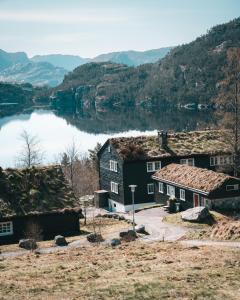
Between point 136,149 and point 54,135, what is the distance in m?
125

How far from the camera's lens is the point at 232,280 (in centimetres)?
2381

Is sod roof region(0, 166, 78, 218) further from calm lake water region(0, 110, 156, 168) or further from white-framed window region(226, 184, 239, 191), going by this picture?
calm lake water region(0, 110, 156, 168)

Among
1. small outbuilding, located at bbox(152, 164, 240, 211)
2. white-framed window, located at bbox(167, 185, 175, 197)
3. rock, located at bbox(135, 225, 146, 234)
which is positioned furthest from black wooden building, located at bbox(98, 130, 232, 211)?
rock, located at bbox(135, 225, 146, 234)

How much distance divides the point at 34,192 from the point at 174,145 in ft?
79.2

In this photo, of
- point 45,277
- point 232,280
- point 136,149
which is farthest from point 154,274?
point 136,149

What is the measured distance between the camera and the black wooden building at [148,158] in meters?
64.7

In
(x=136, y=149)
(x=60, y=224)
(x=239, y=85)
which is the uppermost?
(x=239, y=85)

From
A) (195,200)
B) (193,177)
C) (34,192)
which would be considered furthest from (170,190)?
(34,192)

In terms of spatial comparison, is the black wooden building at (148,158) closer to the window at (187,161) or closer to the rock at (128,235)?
the window at (187,161)

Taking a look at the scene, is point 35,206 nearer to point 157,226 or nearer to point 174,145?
point 157,226

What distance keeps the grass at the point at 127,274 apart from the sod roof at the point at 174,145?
101ft

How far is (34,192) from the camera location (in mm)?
49781

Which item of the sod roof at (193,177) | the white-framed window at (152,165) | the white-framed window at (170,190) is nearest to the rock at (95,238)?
the sod roof at (193,177)

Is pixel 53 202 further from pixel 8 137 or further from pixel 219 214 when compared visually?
pixel 8 137
